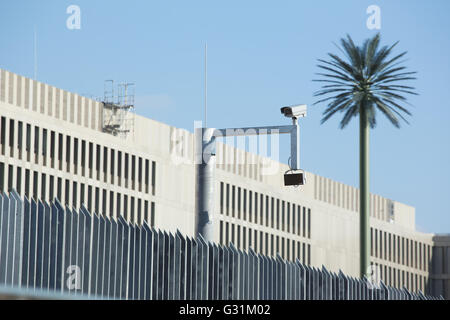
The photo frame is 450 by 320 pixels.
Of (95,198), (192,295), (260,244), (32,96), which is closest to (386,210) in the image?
(260,244)

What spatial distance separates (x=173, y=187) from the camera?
2869 inches

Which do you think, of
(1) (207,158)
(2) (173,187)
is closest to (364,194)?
(2) (173,187)

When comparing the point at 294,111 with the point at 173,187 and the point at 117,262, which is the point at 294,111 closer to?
the point at 117,262

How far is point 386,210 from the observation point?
99.1 meters

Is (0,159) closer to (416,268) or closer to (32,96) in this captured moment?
(32,96)

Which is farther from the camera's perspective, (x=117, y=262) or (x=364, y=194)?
(x=364, y=194)

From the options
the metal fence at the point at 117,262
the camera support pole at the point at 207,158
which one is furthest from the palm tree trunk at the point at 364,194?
the camera support pole at the point at 207,158

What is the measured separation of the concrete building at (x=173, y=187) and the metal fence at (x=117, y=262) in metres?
38.9

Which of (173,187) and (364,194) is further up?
(173,187)

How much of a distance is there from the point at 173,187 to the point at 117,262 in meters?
54.5

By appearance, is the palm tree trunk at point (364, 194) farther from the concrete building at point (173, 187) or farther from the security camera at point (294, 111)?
the security camera at point (294, 111)

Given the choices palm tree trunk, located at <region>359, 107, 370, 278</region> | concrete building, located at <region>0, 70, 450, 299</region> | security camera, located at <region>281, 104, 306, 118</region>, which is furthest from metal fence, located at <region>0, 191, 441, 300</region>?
palm tree trunk, located at <region>359, 107, 370, 278</region>

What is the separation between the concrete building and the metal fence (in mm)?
38938
